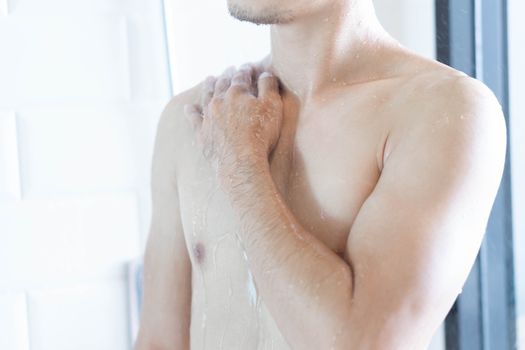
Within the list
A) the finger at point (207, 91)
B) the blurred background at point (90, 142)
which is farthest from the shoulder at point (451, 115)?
the blurred background at point (90, 142)

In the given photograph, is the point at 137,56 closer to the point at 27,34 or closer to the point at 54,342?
the point at 27,34

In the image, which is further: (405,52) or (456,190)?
(405,52)

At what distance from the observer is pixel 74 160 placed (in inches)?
55.1

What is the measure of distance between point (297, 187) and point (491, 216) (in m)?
0.75

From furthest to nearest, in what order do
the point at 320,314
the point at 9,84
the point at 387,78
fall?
1. the point at 9,84
2. the point at 387,78
3. the point at 320,314

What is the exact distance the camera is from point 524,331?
1438 millimetres

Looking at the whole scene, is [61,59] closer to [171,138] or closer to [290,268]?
[171,138]

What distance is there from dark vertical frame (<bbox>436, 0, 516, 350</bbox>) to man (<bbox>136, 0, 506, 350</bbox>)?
2.09ft

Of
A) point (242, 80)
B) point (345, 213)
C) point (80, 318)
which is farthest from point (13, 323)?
point (345, 213)

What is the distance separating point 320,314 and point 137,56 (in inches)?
34.3

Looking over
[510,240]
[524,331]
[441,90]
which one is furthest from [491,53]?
[441,90]

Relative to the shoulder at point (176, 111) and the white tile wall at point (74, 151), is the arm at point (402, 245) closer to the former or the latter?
the shoulder at point (176, 111)

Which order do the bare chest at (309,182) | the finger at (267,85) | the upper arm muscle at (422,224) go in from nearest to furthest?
the upper arm muscle at (422,224) < the bare chest at (309,182) < the finger at (267,85)

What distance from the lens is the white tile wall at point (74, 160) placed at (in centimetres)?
137
